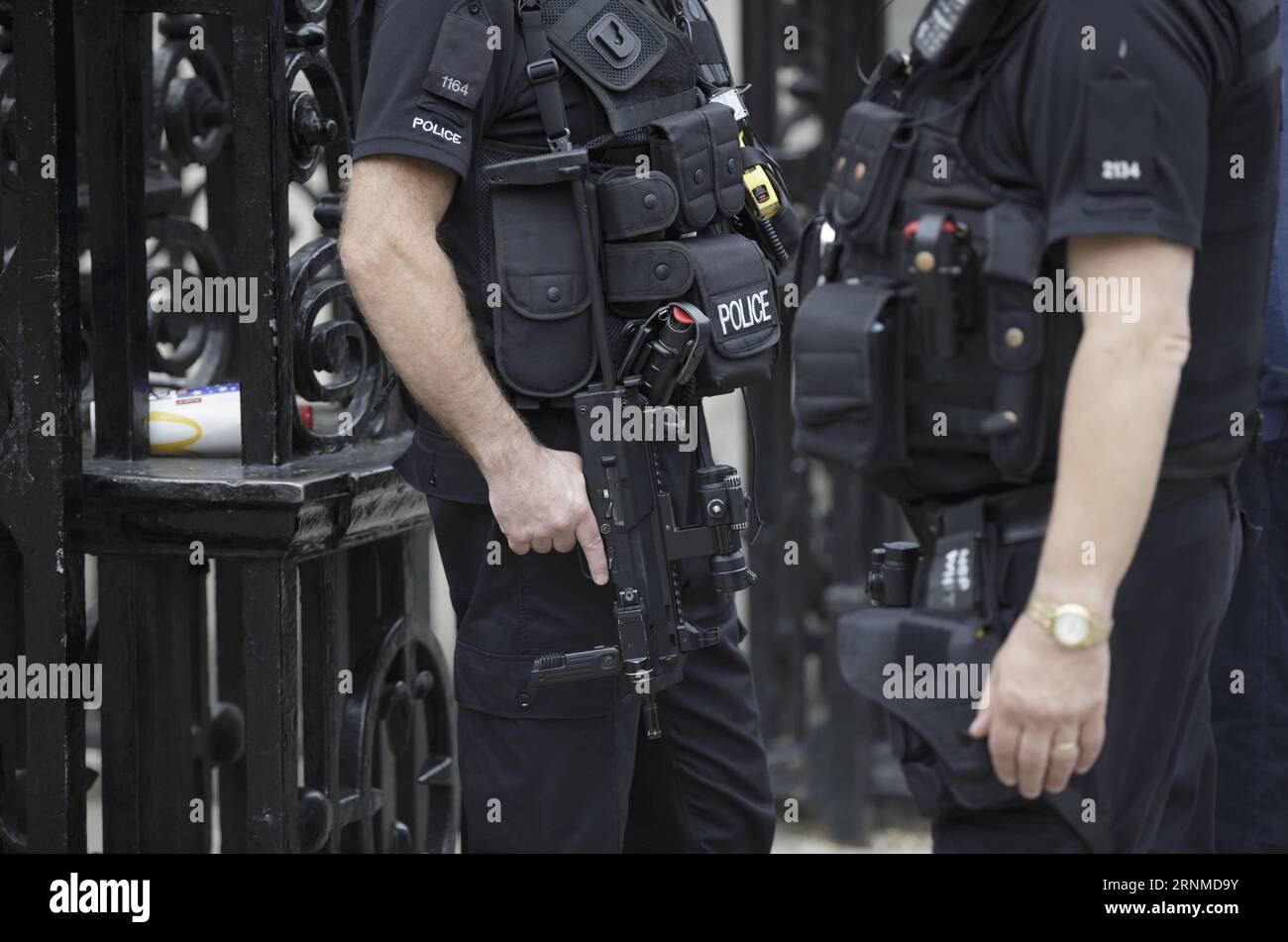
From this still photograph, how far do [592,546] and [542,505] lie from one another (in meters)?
0.10

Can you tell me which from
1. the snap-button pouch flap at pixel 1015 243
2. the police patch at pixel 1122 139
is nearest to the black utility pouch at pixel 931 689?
the snap-button pouch flap at pixel 1015 243

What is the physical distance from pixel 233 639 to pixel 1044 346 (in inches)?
79.0

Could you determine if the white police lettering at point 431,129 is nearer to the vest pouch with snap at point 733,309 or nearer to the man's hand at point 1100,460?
the vest pouch with snap at point 733,309

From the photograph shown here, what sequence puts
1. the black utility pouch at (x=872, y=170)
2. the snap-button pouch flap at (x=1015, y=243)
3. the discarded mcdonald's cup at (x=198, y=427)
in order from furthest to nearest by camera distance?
the discarded mcdonald's cup at (x=198, y=427)
the black utility pouch at (x=872, y=170)
the snap-button pouch flap at (x=1015, y=243)

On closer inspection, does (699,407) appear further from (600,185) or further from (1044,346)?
(1044,346)

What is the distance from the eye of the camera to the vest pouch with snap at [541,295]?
2.65 metres

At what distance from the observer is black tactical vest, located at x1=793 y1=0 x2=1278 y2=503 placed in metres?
2.16

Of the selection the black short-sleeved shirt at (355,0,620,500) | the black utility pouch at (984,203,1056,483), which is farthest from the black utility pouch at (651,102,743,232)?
the black utility pouch at (984,203,1056,483)

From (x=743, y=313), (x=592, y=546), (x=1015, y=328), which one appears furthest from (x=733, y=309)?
(x=1015, y=328)

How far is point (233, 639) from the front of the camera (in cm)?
359

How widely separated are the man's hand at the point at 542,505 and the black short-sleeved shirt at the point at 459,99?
10cm

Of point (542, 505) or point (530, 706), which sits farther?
point (530, 706)

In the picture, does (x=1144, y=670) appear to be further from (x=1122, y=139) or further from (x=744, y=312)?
(x=744, y=312)

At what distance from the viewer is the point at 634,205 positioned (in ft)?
8.79
